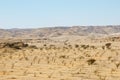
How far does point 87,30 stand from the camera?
19125 centimetres

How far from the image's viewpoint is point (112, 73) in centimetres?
1875

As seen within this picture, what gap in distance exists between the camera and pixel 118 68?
68.7ft

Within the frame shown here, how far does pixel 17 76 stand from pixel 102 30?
17681 centimetres

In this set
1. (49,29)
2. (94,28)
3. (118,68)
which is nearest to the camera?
(118,68)

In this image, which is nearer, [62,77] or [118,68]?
[62,77]

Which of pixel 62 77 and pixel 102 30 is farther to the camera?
pixel 102 30

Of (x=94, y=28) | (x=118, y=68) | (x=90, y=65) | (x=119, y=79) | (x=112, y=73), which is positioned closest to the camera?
(x=119, y=79)

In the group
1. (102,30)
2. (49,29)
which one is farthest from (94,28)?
(49,29)

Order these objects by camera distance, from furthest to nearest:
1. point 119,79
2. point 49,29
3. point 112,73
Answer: point 49,29 → point 112,73 → point 119,79

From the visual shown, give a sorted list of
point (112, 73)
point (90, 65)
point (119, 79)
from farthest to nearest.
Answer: point (90, 65) → point (112, 73) → point (119, 79)

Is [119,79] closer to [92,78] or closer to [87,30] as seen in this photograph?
[92,78]

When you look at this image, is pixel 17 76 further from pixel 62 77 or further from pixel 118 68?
pixel 118 68

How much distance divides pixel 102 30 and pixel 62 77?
176626mm

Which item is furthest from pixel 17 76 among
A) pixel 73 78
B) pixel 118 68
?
pixel 118 68
